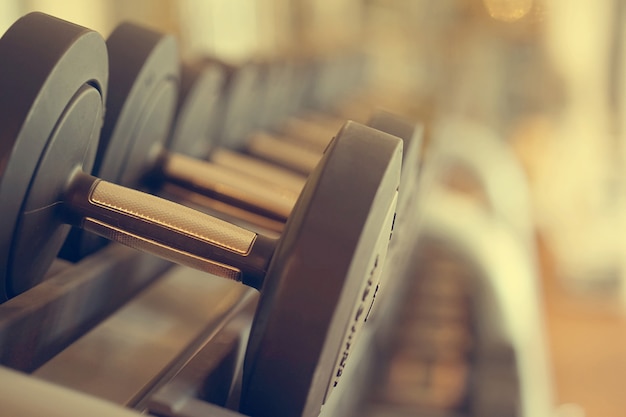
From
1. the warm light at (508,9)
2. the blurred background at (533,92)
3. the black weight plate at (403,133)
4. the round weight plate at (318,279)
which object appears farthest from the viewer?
the warm light at (508,9)

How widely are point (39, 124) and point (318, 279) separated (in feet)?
0.62

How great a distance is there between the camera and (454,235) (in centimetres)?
150

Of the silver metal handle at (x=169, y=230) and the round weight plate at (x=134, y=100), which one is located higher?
the round weight plate at (x=134, y=100)

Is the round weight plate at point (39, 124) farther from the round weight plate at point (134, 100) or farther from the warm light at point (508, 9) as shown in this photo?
the warm light at point (508, 9)

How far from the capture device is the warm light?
13.8ft

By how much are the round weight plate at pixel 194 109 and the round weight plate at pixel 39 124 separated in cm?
25

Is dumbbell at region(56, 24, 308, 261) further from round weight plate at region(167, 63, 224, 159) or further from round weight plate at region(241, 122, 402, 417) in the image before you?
round weight plate at region(241, 122, 402, 417)

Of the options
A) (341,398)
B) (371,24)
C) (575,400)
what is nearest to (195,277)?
(341,398)

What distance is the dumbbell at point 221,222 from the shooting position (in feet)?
1.33

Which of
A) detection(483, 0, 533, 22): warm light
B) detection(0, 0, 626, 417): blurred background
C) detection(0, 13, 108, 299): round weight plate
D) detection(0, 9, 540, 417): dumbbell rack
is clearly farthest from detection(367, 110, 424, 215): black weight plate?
detection(483, 0, 533, 22): warm light

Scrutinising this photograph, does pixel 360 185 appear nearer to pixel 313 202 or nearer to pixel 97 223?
pixel 313 202

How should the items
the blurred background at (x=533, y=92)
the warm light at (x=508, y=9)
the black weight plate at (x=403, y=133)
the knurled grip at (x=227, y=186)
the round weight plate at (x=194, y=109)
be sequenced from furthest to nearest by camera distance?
the warm light at (x=508, y=9) < the blurred background at (x=533, y=92) < the round weight plate at (x=194, y=109) < the knurled grip at (x=227, y=186) < the black weight plate at (x=403, y=133)

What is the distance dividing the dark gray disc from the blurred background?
2.66 feet

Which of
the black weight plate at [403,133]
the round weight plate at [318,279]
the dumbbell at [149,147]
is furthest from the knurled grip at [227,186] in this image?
the round weight plate at [318,279]
